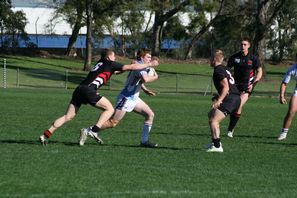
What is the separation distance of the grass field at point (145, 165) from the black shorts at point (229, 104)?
0.73 m

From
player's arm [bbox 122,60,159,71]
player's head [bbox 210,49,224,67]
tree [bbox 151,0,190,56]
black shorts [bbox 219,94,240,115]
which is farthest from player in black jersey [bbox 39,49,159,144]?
tree [bbox 151,0,190,56]

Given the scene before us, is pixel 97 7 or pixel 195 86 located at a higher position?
pixel 97 7

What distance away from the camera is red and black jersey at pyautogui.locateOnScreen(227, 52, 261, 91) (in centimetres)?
1706

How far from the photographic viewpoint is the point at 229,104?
1319cm

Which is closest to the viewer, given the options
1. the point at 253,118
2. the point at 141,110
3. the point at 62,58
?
the point at 141,110

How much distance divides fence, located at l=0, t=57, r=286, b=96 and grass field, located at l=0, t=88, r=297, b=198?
107 ft

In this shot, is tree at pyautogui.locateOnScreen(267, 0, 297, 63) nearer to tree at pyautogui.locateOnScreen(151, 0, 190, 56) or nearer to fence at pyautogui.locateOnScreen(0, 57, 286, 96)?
tree at pyautogui.locateOnScreen(151, 0, 190, 56)

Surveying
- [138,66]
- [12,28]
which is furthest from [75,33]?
[138,66]

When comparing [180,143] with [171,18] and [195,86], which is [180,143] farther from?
[171,18]

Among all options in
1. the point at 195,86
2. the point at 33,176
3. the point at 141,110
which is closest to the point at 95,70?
the point at 141,110

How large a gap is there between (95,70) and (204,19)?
211ft

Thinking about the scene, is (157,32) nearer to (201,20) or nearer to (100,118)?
(201,20)

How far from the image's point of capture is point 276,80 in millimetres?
57688

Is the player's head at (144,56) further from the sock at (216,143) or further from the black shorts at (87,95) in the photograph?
the sock at (216,143)
